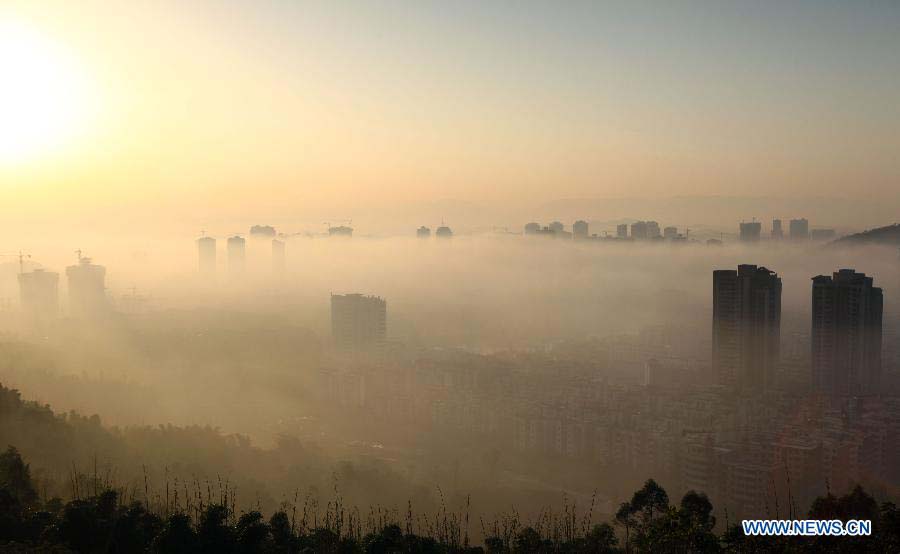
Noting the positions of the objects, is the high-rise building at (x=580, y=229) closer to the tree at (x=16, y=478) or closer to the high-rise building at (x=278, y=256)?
the high-rise building at (x=278, y=256)

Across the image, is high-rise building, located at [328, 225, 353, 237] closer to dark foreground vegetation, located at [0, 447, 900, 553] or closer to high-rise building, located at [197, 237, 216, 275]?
high-rise building, located at [197, 237, 216, 275]

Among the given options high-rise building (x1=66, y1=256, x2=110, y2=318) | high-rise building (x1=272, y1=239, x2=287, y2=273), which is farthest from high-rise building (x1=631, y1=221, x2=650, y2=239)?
high-rise building (x1=66, y1=256, x2=110, y2=318)

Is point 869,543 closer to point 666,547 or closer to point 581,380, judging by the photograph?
point 666,547

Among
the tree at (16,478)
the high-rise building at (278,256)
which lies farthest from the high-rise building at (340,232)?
the tree at (16,478)

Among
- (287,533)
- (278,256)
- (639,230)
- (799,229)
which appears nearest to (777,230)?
(799,229)

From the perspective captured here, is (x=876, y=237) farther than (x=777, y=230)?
No

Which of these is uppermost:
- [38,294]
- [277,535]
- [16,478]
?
[38,294]

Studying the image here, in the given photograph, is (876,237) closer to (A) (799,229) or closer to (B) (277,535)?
(A) (799,229)
